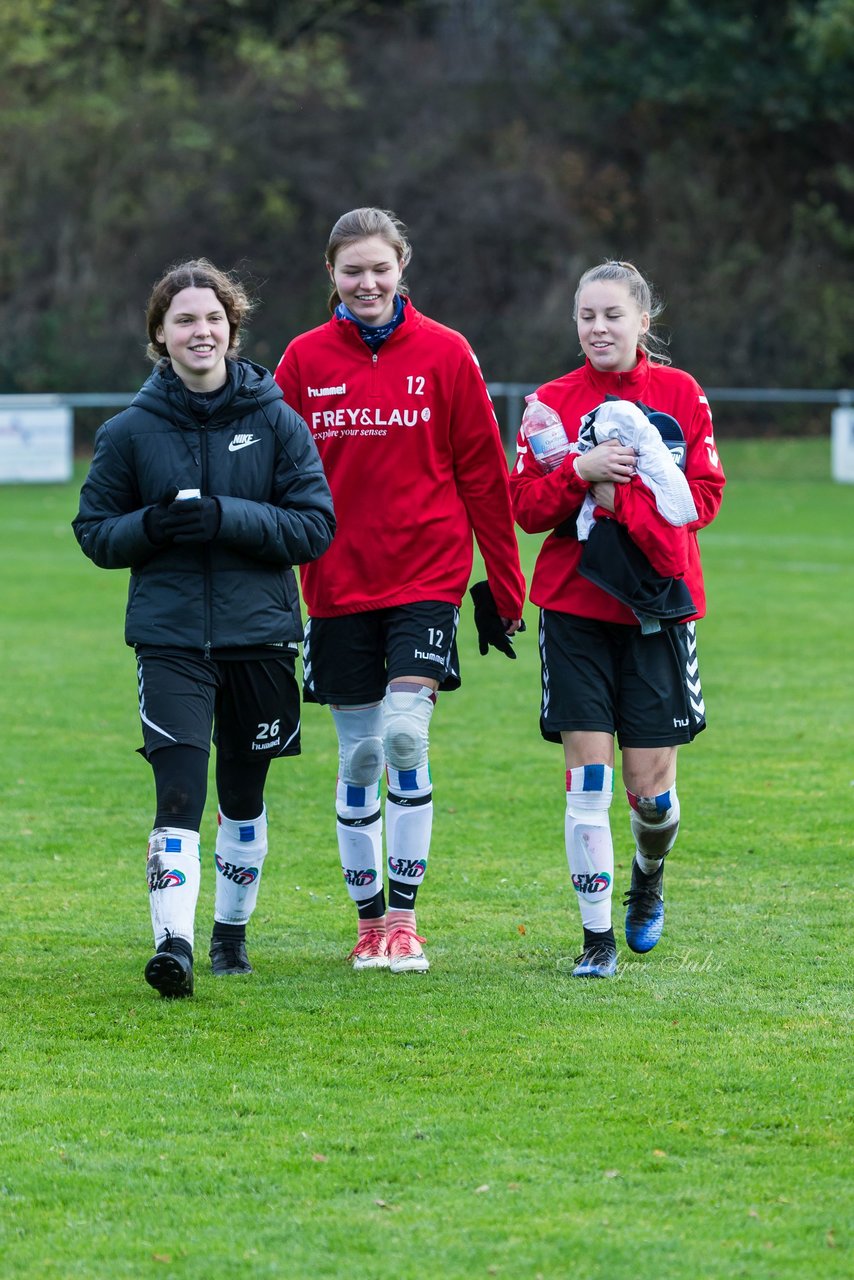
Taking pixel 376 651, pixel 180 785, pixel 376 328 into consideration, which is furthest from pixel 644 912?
pixel 376 328

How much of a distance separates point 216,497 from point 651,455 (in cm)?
123

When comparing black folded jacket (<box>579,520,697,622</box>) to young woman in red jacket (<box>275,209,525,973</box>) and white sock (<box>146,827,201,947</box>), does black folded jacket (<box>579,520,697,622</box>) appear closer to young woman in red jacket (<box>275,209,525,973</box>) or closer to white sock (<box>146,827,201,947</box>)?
young woman in red jacket (<box>275,209,525,973</box>)

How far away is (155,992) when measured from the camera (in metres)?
5.29

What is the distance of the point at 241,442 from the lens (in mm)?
5207

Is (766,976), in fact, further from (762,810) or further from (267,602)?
(762,810)

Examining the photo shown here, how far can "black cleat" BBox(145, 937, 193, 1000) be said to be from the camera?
495cm

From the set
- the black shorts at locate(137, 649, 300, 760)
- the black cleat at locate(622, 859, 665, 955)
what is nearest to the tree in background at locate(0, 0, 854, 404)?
the black cleat at locate(622, 859, 665, 955)

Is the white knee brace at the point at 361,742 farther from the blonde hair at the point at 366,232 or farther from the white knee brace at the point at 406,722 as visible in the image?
the blonde hair at the point at 366,232

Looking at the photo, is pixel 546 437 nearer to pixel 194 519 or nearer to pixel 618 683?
pixel 618 683

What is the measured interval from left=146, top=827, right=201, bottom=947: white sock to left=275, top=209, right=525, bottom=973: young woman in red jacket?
744 millimetres

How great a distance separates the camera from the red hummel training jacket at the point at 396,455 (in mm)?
5559

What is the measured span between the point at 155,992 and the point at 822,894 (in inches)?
97.3

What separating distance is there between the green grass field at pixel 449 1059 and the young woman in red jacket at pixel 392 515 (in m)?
0.55

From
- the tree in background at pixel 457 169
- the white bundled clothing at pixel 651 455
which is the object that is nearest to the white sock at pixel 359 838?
the white bundled clothing at pixel 651 455
